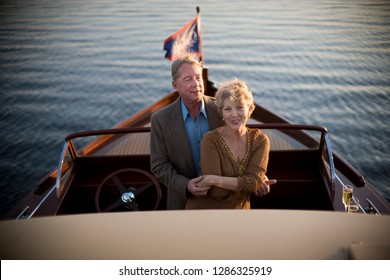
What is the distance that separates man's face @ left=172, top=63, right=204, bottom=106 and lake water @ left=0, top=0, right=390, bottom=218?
16.8ft

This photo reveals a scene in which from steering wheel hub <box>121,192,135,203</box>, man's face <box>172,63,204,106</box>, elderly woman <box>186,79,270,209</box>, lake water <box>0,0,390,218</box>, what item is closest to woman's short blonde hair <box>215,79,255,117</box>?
elderly woman <box>186,79,270,209</box>

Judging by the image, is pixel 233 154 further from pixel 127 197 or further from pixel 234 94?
pixel 127 197

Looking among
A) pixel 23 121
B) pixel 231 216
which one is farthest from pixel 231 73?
pixel 231 216

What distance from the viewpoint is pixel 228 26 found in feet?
57.6

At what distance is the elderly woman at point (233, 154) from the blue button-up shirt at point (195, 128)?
314 mm

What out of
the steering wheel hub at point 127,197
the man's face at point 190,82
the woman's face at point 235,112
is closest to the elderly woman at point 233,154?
the woman's face at point 235,112

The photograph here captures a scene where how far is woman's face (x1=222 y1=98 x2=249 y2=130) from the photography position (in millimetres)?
2332

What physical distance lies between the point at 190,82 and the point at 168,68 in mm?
11001

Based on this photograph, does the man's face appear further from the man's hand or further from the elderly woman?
the man's hand

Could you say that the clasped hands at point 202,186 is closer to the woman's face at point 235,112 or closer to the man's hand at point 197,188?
the man's hand at point 197,188

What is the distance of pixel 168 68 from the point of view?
525 inches
